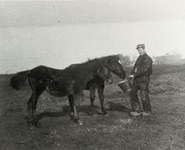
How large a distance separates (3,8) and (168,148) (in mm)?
6896

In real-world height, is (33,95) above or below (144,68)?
below

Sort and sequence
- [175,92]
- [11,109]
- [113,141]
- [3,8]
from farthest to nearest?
[175,92] → [11,109] → [3,8] → [113,141]

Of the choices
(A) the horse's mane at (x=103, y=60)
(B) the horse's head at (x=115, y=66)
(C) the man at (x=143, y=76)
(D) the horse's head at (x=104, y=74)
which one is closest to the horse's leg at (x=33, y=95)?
(A) the horse's mane at (x=103, y=60)

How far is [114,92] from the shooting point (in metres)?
12.1

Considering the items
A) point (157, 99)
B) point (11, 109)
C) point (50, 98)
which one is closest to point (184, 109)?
point (157, 99)

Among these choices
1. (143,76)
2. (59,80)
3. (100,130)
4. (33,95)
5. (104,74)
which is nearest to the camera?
(100,130)

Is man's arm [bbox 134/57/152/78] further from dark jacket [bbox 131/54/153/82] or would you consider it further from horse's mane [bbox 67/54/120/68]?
horse's mane [bbox 67/54/120/68]

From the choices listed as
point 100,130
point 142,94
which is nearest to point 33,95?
point 100,130

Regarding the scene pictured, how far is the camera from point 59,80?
20.4 feet

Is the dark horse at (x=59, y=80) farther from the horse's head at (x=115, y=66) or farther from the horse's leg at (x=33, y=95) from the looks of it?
the horse's head at (x=115, y=66)

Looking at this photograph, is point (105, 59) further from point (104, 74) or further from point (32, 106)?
point (32, 106)

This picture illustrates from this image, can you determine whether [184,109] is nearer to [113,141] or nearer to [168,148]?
[168,148]

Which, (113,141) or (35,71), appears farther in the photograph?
(35,71)

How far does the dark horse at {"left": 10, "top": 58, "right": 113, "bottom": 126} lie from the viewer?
5.99 meters
